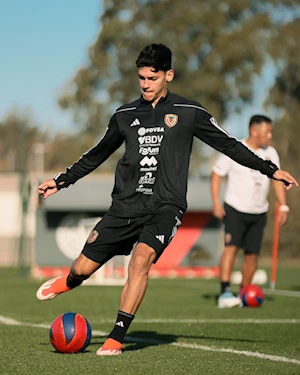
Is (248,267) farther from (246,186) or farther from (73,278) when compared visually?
(73,278)

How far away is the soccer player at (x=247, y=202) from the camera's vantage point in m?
12.1

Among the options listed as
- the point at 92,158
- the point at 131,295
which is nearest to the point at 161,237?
the point at 131,295

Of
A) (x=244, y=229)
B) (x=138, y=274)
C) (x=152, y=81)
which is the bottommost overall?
(x=138, y=274)

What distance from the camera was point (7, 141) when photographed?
89.8 meters

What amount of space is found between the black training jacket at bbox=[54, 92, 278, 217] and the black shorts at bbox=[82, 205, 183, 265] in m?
0.06

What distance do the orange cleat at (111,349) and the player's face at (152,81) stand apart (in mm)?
1857

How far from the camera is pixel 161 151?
691 centimetres

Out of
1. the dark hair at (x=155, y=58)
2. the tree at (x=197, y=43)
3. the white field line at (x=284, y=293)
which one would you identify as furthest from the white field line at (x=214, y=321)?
the tree at (x=197, y=43)

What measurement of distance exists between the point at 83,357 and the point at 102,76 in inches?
1516

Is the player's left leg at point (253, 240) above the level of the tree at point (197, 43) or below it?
below

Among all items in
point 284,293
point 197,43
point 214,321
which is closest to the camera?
point 214,321

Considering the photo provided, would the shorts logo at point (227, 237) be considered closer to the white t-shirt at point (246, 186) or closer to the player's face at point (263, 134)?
the white t-shirt at point (246, 186)

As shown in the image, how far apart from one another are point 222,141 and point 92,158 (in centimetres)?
107

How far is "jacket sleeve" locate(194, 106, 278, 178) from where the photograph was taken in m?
7.04
